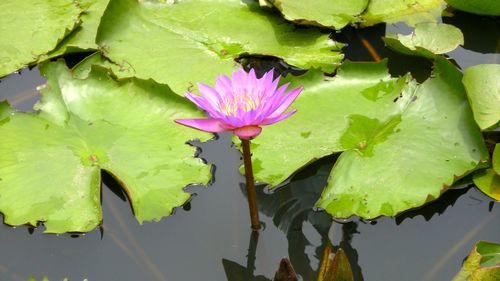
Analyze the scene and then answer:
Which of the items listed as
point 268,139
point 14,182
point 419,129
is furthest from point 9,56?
point 419,129

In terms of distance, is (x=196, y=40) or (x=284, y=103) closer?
(x=284, y=103)

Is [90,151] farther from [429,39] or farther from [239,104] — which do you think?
[429,39]

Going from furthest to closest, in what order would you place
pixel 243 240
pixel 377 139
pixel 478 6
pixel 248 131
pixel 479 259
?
pixel 478 6
pixel 377 139
pixel 243 240
pixel 479 259
pixel 248 131

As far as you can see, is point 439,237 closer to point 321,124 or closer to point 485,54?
point 321,124

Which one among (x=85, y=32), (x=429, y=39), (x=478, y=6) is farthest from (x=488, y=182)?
(x=85, y=32)

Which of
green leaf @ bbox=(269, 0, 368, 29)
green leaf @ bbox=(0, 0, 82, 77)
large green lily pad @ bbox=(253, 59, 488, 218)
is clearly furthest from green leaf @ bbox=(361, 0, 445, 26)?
green leaf @ bbox=(0, 0, 82, 77)

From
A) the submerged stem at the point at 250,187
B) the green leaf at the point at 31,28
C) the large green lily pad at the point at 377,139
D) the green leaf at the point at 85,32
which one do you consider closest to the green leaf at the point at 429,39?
the large green lily pad at the point at 377,139

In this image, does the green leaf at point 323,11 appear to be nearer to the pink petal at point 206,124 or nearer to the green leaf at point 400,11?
the green leaf at point 400,11
